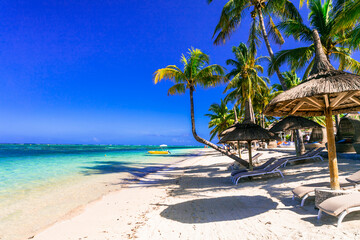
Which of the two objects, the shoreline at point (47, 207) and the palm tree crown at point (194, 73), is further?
the palm tree crown at point (194, 73)

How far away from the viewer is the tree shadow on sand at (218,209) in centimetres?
376

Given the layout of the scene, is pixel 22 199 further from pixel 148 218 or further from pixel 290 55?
pixel 290 55

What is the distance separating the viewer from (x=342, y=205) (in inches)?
→ 106

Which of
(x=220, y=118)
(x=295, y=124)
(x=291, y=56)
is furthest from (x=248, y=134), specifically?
(x=220, y=118)

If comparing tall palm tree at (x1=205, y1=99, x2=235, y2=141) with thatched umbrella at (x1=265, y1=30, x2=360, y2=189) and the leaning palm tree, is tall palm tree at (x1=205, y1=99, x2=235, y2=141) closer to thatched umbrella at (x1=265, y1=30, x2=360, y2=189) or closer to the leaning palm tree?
the leaning palm tree

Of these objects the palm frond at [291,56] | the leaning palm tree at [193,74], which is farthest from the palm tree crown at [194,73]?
the palm frond at [291,56]

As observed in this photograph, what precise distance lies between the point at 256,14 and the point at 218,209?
10232 mm

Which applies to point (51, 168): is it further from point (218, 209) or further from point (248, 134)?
point (218, 209)

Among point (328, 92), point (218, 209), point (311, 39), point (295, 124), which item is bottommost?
point (218, 209)

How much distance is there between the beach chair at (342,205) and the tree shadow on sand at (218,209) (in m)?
1.24

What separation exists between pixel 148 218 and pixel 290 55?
906 centimetres

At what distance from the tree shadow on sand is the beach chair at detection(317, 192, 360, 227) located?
124cm

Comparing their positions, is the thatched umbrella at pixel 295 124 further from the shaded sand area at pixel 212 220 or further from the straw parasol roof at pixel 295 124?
the shaded sand area at pixel 212 220

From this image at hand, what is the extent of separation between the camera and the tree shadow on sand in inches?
148
